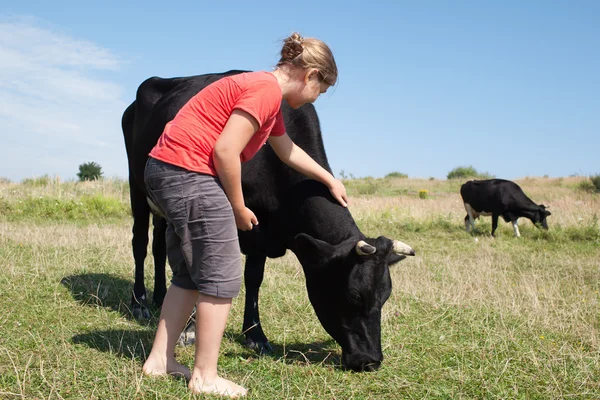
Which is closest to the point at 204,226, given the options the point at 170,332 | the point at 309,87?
the point at 170,332

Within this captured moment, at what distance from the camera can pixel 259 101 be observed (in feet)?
9.71

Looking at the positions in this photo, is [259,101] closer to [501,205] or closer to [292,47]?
[292,47]

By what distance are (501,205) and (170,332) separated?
12.4 m

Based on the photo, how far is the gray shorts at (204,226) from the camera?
3027mm

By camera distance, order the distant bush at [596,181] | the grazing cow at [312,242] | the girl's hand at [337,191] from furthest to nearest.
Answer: the distant bush at [596,181], the girl's hand at [337,191], the grazing cow at [312,242]

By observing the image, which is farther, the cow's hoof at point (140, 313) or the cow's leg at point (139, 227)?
the cow's leg at point (139, 227)

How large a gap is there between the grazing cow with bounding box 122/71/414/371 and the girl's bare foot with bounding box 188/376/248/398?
0.83m

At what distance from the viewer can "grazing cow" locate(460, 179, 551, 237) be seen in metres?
14.3

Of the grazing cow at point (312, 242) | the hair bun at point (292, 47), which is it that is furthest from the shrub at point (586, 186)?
the hair bun at point (292, 47)

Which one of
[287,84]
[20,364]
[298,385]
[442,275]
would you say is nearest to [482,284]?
[442,275]

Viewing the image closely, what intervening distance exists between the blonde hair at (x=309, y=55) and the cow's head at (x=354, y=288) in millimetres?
1040

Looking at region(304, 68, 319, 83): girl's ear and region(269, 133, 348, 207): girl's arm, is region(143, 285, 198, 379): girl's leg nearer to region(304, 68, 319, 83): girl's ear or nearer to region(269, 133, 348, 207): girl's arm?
region(269, 133, 348, 207): girl's arm

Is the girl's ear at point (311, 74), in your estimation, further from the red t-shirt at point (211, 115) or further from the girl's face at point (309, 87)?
the red t-shirt at point (211, 115)

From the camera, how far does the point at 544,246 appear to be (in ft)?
37.1
